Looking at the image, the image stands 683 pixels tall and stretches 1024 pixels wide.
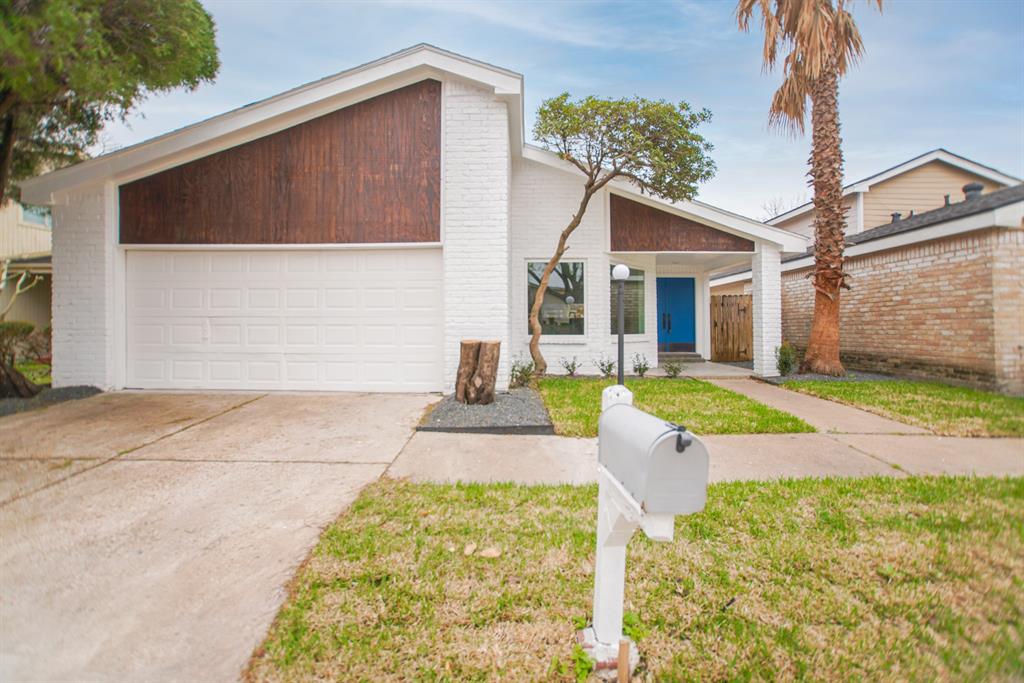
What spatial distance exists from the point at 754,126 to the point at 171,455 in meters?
12.0

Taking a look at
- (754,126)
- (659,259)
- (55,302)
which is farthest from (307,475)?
(754,126)

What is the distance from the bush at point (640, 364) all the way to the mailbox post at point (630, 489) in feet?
27.4

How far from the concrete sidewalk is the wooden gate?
8.85 meters

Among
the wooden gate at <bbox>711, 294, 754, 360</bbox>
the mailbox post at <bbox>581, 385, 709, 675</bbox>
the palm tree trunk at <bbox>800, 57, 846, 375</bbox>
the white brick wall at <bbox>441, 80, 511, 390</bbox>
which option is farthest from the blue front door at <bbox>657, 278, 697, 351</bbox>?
the mailbox post at <bbox>581, 385, 709, 675</bbox>

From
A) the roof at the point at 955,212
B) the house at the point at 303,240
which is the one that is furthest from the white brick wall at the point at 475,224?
the roof at the point at 955,212

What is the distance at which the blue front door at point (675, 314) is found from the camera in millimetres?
13953

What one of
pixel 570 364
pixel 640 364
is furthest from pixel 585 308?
pixel 640 364

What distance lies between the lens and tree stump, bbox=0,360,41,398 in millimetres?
7090

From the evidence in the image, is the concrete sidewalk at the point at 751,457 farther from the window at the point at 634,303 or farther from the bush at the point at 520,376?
the window at the point at 634,303

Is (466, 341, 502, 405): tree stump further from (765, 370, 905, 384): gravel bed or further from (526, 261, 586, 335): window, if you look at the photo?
(765, 370, 905, 384): gravel bed

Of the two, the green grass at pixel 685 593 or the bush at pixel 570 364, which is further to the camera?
the bush at pixel 570 364

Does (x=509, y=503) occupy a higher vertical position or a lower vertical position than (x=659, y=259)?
lower

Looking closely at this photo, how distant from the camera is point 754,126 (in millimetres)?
10727

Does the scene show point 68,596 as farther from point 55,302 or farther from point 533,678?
point 55,302
